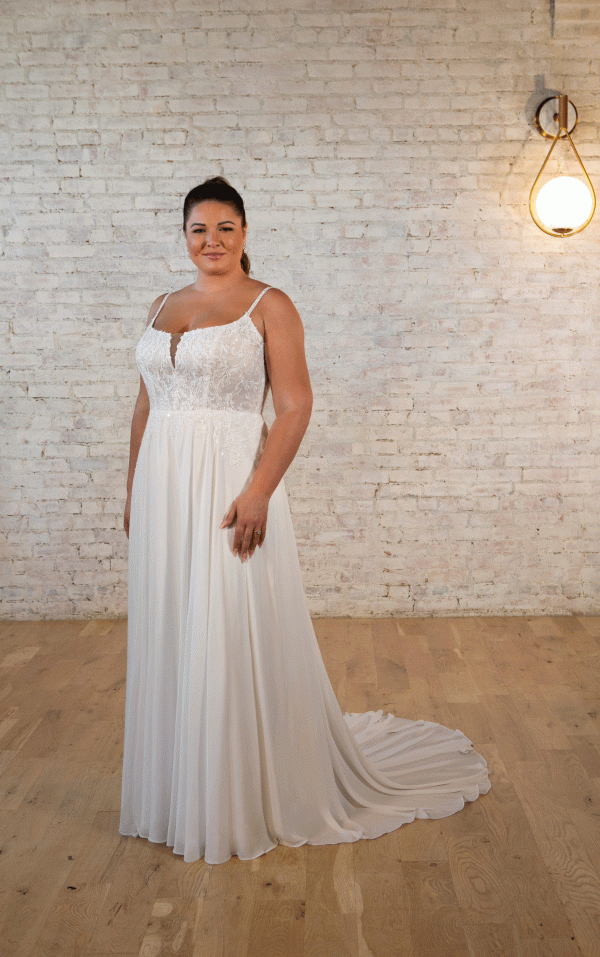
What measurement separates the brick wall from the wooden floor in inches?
40.0

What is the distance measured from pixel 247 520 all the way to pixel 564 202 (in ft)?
8.80

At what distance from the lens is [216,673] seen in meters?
2.14

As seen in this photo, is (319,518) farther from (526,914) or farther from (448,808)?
(526,914)

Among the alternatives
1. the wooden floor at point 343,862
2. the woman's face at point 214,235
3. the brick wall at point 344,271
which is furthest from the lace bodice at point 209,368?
the brick wall at point 344,271

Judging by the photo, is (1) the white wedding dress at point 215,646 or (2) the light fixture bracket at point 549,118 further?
(2) the light fixture bracket at point 549,118

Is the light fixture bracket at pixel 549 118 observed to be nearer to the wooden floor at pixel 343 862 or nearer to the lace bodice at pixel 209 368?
the wooden floor at pixel 343 862

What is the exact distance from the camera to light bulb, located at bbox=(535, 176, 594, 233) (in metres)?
4.12

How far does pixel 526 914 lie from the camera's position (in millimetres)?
1933

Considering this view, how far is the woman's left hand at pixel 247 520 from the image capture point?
7.12ft

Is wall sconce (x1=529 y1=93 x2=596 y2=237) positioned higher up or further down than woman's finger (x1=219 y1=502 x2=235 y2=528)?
higher up

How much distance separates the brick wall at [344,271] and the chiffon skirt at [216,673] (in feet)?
6.82

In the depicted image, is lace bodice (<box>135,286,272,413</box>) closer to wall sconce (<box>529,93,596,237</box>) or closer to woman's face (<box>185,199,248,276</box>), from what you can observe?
woman's face (<box>185,199,248,276</box>)

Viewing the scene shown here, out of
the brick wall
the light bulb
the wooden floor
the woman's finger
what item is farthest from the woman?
the light bulb

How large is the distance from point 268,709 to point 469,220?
2787mm
